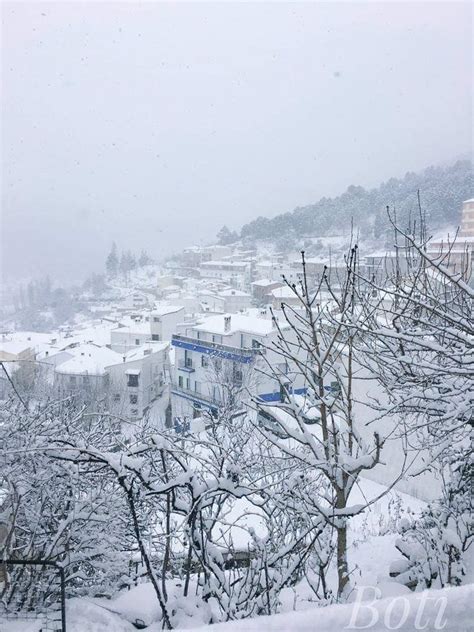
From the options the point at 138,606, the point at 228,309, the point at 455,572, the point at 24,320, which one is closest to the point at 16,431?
the point at 138,606

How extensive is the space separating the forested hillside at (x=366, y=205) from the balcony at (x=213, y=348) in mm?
12433

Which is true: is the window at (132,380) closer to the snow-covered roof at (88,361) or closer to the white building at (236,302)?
the snow-covered roof at (88,361)

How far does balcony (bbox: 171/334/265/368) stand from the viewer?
17.8 metres

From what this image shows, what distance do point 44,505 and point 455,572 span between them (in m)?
2.97

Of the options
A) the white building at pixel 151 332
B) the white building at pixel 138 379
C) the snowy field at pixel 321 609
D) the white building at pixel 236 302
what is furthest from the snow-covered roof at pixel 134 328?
the snowy field at pixel 321 609

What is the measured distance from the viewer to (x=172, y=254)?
70.6 m

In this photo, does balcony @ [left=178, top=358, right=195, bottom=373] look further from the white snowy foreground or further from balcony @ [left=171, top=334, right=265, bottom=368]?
the white snowy foreground

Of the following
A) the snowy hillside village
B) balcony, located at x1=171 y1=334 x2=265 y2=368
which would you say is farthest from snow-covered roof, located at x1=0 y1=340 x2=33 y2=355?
the snowy hillside village

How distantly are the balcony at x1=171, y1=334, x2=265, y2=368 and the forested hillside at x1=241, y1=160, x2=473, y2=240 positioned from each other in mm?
12433

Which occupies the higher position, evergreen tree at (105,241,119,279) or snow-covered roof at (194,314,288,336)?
evergreen tree at (105,241,119,279)

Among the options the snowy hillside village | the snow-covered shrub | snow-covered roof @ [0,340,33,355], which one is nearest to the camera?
the snowy hillside village

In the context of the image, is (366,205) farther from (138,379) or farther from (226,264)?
(138,379)

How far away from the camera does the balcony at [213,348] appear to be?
58.5 feet

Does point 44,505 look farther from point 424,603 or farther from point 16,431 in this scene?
point 424,603
